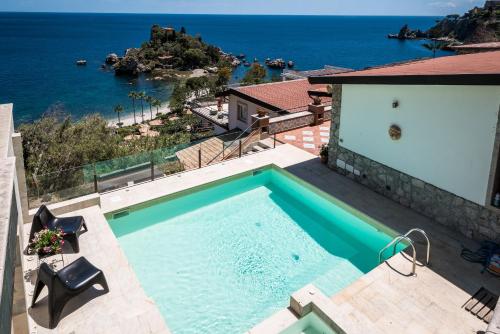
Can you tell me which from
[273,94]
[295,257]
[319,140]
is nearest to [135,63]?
[273,94]

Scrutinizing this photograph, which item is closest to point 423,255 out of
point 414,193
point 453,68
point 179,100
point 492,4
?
point 414,193

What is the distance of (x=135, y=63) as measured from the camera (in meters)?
92.8

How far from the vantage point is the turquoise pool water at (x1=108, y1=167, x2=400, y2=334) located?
893 cm

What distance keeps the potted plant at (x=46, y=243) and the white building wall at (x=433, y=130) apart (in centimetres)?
996

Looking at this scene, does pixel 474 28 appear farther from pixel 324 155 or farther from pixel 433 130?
pixel 433 130

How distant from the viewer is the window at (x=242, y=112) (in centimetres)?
2553

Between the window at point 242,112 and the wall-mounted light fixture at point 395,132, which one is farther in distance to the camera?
the window at point 242,112

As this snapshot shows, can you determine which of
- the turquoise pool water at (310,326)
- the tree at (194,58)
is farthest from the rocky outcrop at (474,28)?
the turquoise pool water at (310,326)

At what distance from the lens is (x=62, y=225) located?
9922 mm

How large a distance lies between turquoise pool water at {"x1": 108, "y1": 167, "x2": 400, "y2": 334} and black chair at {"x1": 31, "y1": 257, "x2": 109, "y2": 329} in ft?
5.77

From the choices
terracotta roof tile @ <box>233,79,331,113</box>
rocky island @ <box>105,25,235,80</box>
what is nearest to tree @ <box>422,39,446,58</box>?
terracotta roof tile @ <box>233,79,331,113</box>

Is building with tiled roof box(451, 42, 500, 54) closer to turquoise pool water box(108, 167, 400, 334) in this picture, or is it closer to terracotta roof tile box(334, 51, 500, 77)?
terracotta roof tile box(334, 51, 500, 77)

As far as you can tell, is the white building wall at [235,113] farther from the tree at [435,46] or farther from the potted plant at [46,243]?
the potted plant at [46,243]

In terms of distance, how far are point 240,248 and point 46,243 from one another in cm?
509
